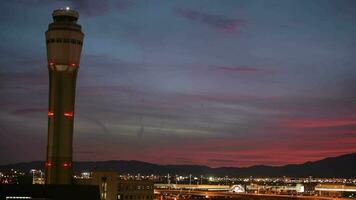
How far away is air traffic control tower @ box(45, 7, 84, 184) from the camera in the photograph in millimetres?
108062

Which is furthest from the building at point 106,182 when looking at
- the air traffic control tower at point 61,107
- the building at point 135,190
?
the air traffic control tower at point 61,107

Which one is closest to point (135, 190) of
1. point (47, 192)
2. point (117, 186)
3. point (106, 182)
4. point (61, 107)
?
point (117, 186)

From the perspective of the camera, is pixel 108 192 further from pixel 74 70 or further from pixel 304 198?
pixel 304 198

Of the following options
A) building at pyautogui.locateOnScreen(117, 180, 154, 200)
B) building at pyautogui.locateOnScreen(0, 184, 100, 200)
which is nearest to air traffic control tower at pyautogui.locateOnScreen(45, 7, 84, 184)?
building at pyautogui.locateOnScreen(117, 180, 154, 200)

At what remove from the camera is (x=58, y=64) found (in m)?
109

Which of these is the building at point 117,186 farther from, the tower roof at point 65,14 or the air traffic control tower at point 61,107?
the tower roof at point 65,14

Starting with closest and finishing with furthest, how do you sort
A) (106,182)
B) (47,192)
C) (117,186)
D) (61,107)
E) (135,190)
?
(47,192)
(106,182)
(61,107)
(117,186)
(135,190)

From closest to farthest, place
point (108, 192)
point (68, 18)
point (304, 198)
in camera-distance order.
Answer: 1. point (108, 192)
2. point (68, 18)
3. point (304, 198)

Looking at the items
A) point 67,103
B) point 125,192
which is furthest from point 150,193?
point 67,103

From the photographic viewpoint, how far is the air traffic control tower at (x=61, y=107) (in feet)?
355

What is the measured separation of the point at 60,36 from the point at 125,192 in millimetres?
33139

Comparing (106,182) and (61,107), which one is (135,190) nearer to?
(106,182)

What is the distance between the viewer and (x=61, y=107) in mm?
108500

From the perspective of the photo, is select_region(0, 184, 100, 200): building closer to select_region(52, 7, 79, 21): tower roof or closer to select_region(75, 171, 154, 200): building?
select_region(75, 171, 154, 200): building
